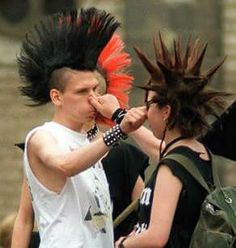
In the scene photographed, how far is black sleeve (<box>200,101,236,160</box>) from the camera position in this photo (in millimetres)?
5551

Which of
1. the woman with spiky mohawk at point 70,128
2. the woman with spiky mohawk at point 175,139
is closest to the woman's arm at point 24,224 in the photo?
the woman with spiky mohawk at point 70,128

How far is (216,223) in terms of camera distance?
4984 millimetres

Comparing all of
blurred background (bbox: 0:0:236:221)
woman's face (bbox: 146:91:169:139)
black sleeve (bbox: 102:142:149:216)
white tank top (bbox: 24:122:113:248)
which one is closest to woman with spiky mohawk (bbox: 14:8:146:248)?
white tank top (bbox: 24:122:113:248)

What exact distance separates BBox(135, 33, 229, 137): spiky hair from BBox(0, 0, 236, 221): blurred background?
465cm

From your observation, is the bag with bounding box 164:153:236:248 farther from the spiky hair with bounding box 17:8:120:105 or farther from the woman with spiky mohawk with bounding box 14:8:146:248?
the spiky hair with bounding box 17:8:120:105

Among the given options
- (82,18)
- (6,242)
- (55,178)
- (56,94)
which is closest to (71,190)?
(55,178)

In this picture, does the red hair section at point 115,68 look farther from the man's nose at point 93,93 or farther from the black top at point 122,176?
the black top at point 122,176

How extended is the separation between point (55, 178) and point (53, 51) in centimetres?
60

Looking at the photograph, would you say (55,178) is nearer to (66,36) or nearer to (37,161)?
(37,161)

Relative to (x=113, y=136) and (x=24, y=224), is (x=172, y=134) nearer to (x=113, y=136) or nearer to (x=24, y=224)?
(x=113, y=136)

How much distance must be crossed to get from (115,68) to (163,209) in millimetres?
1022

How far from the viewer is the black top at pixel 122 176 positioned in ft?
20.0

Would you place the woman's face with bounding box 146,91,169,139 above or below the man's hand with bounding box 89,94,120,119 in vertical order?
above

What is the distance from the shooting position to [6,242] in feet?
22.3
